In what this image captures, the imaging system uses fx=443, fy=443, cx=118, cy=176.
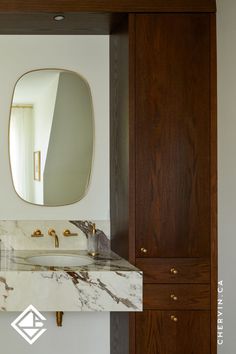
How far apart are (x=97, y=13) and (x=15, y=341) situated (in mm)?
2001

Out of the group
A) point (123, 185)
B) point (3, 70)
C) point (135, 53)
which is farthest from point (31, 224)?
point (135, 53)

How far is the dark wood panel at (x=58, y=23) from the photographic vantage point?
2.41 m

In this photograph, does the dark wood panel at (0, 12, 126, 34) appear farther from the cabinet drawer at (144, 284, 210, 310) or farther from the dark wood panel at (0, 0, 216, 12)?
the cabinet drawer at (144, 284, 210, 310)

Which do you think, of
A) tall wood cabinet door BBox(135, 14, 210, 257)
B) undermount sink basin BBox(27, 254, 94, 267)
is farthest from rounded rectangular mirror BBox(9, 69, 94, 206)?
tall wood cabinet door BBox(135, 14, 210, 257)

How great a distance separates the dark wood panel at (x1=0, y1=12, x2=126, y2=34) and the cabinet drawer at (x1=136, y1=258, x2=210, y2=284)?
133cm

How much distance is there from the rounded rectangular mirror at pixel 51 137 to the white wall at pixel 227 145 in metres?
0.82

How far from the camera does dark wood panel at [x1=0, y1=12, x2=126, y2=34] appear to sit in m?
2.41

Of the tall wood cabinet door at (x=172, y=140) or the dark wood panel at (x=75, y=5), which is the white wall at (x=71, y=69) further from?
the tall wood cabinet door at (x=172, y=140)

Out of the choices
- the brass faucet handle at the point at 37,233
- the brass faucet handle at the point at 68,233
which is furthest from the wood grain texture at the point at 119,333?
the brass faucet handle at the point at 37,233

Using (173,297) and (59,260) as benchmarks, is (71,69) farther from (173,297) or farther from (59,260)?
(173,297)

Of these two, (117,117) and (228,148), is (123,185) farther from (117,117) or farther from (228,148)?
(228,148)

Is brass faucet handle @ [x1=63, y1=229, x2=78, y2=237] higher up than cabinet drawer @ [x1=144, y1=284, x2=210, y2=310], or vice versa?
brass faucet handle @ [x1=63, y1=229, x2=78, y2=237]
